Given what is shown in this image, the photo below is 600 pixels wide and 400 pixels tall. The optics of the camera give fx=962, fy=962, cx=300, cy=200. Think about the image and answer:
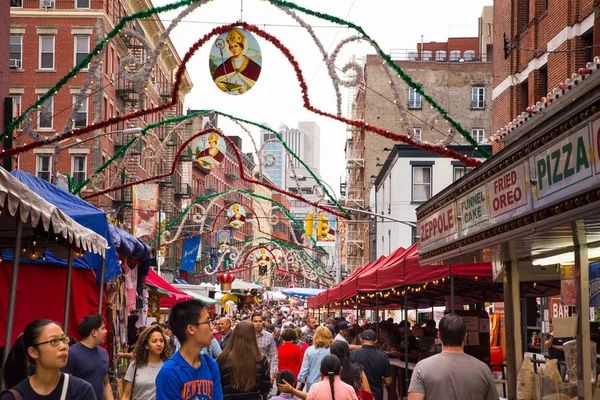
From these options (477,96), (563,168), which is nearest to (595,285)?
(563,168)

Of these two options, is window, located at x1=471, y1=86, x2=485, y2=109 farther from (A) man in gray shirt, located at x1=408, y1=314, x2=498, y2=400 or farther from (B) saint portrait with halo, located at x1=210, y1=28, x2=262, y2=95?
(A) man in gray shirt, located at x1=408, y1=314, x2=498, y2=400

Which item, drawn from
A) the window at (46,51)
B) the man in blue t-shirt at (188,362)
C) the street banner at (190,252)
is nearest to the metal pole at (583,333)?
the man in blue t-shirt at (188,362)

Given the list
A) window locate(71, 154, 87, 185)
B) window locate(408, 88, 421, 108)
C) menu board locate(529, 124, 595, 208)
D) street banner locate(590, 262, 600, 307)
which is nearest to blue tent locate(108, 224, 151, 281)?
street banner locate(590, 262, 600, 307)

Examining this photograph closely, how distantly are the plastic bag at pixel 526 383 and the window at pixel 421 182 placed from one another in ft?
140

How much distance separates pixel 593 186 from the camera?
676cm

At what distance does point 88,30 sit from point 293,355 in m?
40.0

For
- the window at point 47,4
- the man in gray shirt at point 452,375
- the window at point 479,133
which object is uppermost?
the window at point 47,4

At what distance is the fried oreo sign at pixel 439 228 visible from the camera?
1271 centimetres

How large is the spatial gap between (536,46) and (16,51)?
35.4m

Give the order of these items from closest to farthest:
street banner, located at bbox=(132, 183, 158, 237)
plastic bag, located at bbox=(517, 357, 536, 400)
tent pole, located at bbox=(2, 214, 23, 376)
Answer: tent pole, located at bbox=(2, 214, 23, 376) → plastic bag, located at bbox=(517, 357, 536, 400) → street banner, located at bbox=(132, 183, 158, 237)

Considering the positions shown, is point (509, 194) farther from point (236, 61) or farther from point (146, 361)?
point (236, 61)

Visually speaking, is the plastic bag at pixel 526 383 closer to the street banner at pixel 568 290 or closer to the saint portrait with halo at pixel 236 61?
the street banner at pixel 568 290

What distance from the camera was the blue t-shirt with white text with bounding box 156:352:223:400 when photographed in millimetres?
6328

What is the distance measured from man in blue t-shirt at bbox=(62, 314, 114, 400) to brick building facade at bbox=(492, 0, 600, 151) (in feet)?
44.8
